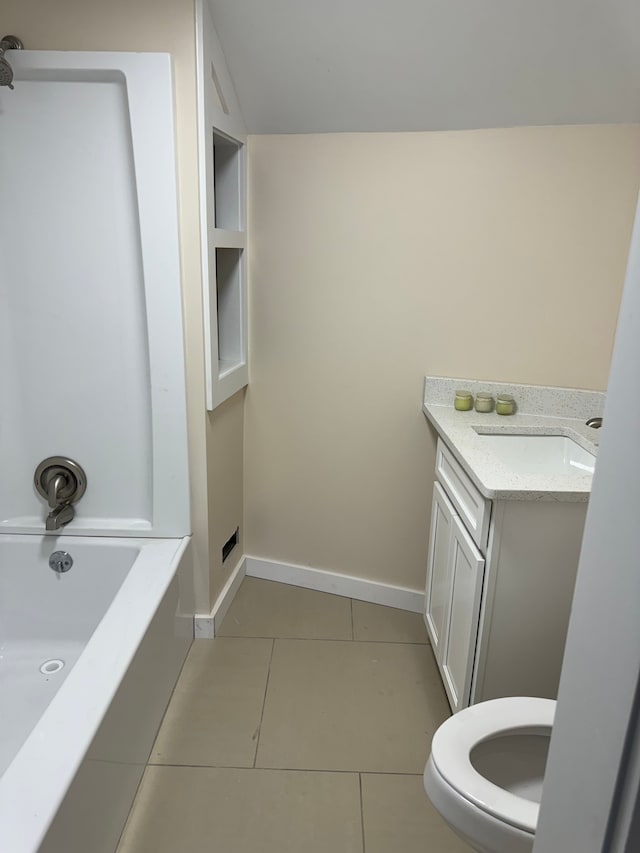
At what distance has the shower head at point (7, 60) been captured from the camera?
5.53ft

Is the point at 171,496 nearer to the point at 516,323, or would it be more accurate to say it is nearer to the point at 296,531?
the point at 296,531

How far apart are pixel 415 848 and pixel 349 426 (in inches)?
56.2

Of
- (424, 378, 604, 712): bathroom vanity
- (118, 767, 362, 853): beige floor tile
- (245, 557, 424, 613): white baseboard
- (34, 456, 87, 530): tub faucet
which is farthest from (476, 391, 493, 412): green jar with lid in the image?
(34, 456, 87, 530): tub faucet

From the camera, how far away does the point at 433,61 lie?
74.7 inches

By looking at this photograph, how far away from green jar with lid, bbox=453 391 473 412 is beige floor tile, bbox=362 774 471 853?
47.9 inches

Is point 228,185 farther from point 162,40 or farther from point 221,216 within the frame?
point 162,40

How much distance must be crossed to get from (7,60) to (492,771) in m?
2.31

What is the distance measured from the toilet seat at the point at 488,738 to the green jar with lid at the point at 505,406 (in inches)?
43.1

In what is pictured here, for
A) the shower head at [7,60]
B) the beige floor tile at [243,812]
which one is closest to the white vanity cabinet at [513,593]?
the beige floor tile at [243,812]

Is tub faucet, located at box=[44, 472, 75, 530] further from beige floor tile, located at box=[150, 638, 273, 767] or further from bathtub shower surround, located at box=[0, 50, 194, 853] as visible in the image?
beige floor tile, located at box=[150, 638, 273, 767]

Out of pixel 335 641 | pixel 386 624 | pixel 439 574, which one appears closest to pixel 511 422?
pixel 439 574

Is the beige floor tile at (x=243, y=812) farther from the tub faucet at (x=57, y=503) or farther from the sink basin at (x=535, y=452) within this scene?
the sink basin at (x=535, y=452)

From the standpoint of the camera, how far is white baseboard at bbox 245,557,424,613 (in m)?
2.55

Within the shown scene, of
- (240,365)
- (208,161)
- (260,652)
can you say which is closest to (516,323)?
(240,365)
